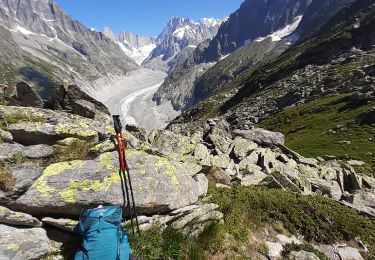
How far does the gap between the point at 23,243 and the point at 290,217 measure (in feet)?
32.3

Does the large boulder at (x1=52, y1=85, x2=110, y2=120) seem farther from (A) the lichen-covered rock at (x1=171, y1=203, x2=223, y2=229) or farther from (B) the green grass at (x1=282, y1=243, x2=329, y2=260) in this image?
(B) the green grass at (x1=282, y1=243, x2=329, y2=260)

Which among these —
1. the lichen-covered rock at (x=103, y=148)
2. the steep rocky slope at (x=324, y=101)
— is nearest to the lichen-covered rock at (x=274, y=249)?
the lichen-covered rock at (x=103, y=148)

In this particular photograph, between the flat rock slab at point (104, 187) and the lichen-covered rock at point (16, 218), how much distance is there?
1.14 feet

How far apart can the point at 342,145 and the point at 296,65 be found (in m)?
109

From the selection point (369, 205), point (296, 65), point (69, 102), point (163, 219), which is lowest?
point (369, 205)

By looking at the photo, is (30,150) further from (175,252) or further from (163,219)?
(175,252)

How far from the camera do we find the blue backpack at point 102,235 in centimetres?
985

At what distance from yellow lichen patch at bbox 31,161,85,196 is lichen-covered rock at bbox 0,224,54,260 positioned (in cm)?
119

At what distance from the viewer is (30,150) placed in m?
13.2

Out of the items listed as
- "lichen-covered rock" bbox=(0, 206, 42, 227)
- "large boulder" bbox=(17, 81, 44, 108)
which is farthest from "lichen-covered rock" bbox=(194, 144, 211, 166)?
"lichen-covered rock" bbox=(0, 206, 42, 227)

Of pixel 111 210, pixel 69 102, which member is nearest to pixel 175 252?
pixel 111 210

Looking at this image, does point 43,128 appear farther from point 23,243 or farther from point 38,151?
point 23,243

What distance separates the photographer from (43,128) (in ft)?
47.9

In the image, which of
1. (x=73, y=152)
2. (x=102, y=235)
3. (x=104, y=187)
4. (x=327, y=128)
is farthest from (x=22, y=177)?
(x=327, y=128)
